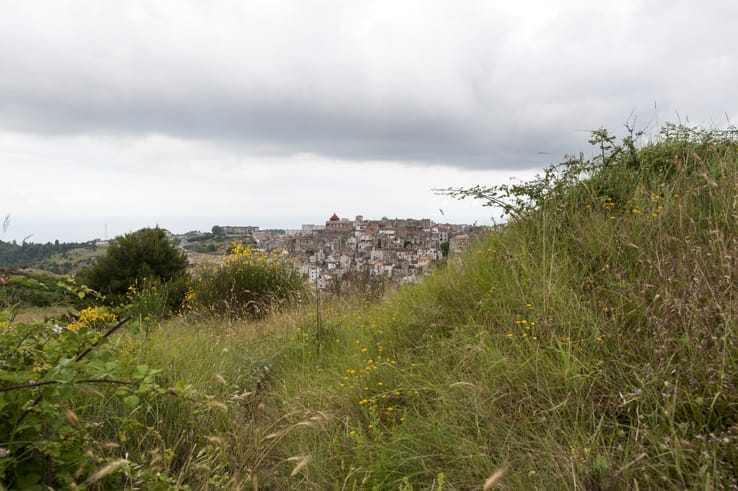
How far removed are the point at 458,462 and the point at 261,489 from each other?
119cm

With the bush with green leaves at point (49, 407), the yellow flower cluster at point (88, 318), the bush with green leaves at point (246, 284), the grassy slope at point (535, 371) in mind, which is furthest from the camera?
the bush with green leaves at point (246, 284)

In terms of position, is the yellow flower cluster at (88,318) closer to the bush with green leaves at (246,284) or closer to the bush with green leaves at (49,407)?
the bush with green leaves at (49,407)

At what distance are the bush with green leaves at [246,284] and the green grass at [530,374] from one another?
143 inches

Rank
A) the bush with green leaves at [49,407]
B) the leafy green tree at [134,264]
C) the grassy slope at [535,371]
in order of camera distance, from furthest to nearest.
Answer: the leafy green tree at [134,264]
the grassy slope at [535,371]
the bush with green leaves at [49,407]

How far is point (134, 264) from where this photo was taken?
1132 centimetres

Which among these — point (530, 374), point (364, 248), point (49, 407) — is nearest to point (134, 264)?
point (364, 248)

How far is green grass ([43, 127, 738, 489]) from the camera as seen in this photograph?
2098 millimetres

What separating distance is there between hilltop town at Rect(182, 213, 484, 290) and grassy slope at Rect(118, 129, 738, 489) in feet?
8.81

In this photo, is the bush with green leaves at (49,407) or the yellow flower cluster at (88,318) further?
the yellow flower cluster at (88,318)

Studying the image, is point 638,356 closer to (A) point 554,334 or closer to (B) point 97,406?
(A) point 554,334

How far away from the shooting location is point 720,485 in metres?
1.71

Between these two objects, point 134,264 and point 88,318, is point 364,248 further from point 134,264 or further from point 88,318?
point 88,318

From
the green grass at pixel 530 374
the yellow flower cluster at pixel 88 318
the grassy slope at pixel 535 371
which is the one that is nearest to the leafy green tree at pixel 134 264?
the yellow flower cluster at pixel 88 318

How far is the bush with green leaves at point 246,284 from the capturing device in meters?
8.41
